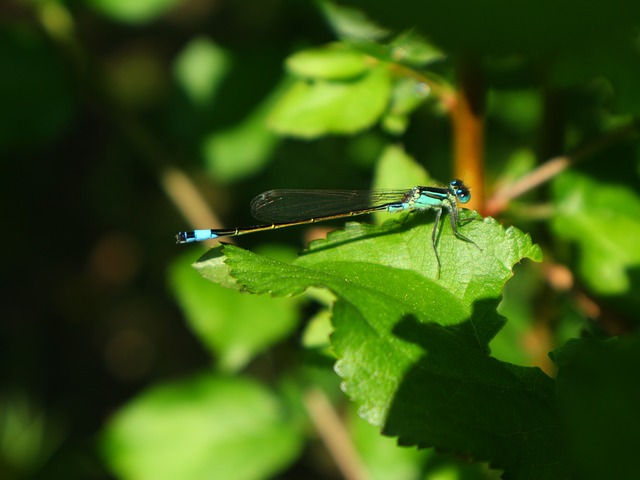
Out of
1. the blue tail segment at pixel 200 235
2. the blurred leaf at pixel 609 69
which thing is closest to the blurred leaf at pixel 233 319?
the blue tail segment at pixel 200 235

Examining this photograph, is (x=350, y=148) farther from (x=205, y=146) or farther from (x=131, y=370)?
(x=131, y=370)

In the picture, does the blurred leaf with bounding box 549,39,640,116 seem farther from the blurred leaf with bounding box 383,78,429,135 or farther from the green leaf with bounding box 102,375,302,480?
the green leaf with bounding box 102,375,302,480

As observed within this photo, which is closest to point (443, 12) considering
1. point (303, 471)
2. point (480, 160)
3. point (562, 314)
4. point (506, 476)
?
point (506, 476)

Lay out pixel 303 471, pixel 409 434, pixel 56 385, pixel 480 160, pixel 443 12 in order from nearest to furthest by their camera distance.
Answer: pixel 443 12 < pixel 409 434 < pixel 480 160 < pixel 303 471 < pixel 56 385

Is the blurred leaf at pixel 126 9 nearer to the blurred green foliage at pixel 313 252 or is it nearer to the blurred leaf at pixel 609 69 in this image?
the blurred green foliage at pixel 313 252

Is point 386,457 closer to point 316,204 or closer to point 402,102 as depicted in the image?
point 316,204

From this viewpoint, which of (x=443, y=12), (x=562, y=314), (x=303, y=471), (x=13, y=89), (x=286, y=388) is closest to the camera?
(x=443, y=12)

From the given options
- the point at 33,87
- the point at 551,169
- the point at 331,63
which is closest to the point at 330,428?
the point at 551,169

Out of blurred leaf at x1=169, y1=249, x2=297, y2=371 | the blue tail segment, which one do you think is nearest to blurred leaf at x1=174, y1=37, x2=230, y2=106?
the blue tail segment

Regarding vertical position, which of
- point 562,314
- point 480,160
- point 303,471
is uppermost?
point 480,160
